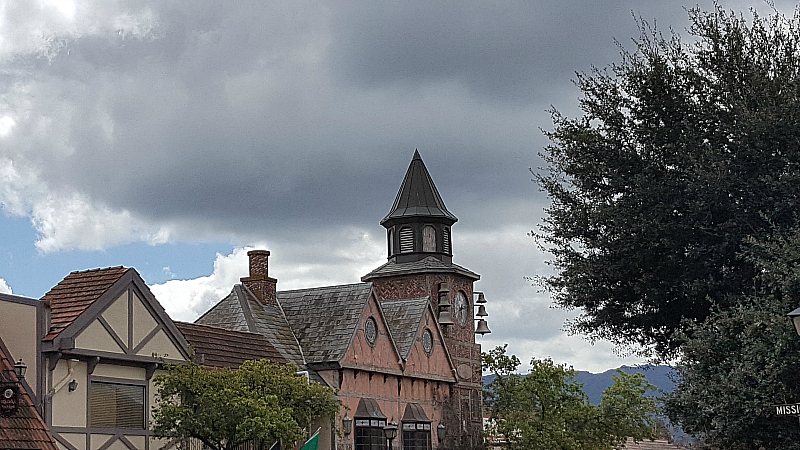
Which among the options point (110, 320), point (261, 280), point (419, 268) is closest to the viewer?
point (110, 320)

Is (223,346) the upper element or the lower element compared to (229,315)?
lower

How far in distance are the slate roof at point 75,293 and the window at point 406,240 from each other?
22.6m

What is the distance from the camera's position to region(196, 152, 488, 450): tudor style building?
35.5m

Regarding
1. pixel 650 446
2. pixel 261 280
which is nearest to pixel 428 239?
pixel 261 280

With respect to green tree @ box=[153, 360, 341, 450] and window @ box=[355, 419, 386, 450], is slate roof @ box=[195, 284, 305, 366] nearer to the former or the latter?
window @ box=[355, 419, 386, 450]

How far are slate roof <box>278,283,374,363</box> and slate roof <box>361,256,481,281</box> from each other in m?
6.31

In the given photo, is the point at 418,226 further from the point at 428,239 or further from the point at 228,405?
the point at 228,405

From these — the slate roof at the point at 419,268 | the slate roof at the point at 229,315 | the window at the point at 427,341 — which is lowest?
the window at the point at 427,341

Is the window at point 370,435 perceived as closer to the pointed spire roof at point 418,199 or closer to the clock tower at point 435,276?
the clock tower at point 435,276

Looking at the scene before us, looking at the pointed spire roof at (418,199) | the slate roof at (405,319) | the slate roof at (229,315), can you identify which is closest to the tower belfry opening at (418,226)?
the pointed spire roof at (418,199)

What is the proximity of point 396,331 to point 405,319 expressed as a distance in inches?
31.2

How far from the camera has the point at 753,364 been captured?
63.8ft

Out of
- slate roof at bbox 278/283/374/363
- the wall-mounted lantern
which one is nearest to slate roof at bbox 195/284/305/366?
slate roof at bbox 278/283/374/363

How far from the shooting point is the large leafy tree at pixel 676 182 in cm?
2214
